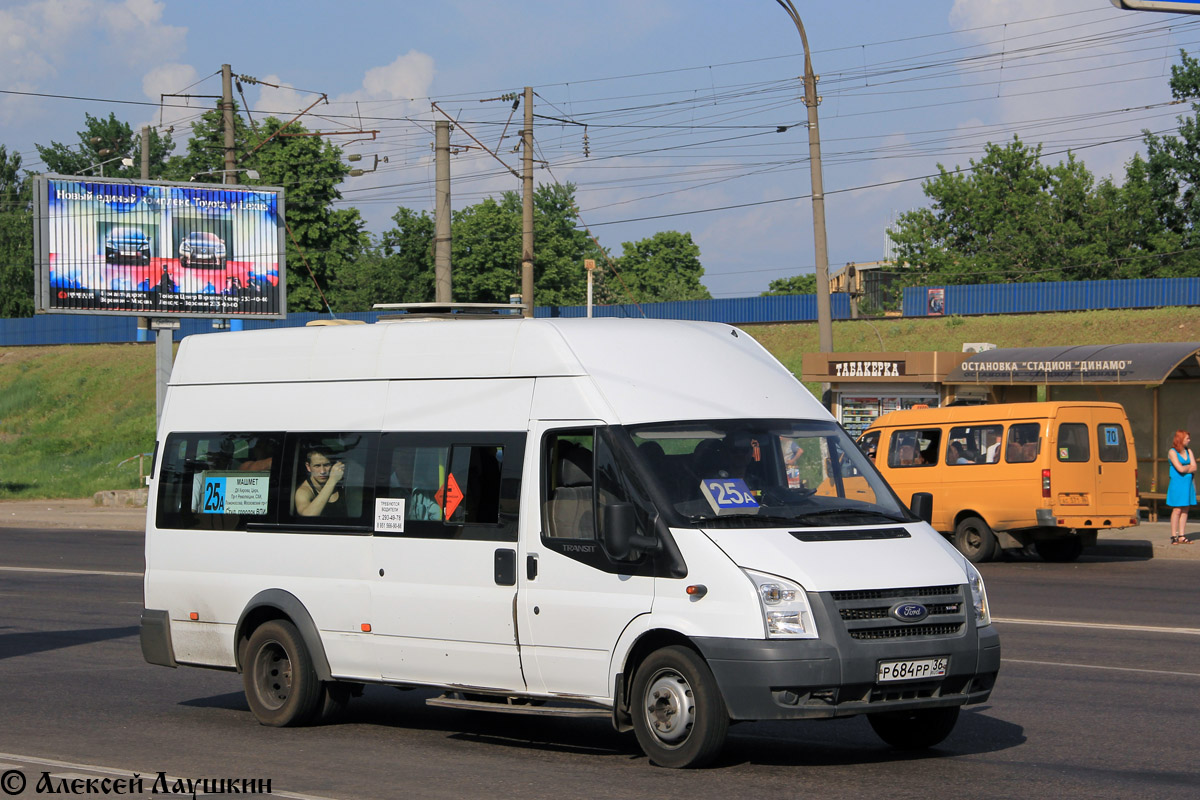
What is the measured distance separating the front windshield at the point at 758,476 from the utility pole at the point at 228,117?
34.5 m

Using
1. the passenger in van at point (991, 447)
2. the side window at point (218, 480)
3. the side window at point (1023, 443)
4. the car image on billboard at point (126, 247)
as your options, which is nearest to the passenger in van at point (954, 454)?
the passenger in van at point (991, 447)

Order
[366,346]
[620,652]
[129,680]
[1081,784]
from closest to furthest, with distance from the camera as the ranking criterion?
[1081,784]
[620,652]
[366,346]
[129,680]

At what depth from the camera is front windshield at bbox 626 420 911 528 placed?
755cm

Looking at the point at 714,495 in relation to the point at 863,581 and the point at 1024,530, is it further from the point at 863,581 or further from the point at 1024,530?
the point at 1024,530

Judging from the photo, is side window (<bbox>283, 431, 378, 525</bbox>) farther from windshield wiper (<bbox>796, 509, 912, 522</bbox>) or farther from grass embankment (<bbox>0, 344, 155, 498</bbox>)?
grass embankment (<bbox>0, 344, 155, 498</bbox>)

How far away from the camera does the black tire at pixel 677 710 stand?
717cm

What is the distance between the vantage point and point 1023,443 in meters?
20.4

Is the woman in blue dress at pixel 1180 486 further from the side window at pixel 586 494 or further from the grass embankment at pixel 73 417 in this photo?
the grass embankment at pixel 73 417

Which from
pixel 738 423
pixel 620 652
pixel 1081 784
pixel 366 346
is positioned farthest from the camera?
pixel 366 346

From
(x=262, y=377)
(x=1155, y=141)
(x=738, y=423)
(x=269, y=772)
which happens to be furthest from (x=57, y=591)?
(x=1155, y=141)

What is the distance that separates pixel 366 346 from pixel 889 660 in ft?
13.2

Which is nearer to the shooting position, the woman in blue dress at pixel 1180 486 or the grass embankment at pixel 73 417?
the woman in blue dress at pixel 1180 486

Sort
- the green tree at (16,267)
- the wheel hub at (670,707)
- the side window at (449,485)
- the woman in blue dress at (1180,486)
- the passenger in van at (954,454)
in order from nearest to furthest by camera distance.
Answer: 1. the wheel hub at (670,707)
2. the side window at (449,485)
3. the passenger in van at (954,454)
4. the woman in blue dress at (1180,486)
5. the green tree at (16,267)

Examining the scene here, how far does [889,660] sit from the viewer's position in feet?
23.3
